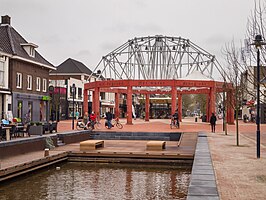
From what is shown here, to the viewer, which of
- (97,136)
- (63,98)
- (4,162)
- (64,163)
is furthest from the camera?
(63,98)

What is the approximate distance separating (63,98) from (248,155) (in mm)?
47157

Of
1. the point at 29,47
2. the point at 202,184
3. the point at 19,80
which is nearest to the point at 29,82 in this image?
the point at 19,80

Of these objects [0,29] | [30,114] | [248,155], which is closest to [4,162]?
[248,155]

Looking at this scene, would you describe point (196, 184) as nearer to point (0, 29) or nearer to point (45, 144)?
point (45, 144)

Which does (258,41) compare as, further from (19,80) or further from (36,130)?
(19,80)

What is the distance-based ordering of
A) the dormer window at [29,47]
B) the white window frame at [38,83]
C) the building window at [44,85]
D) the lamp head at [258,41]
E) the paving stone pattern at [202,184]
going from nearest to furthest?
the paving stone pattern at [202,184], the lamp head at [258,41], the dormer window at [29,47], the white window frame at [38,83], the building window at [44,85]

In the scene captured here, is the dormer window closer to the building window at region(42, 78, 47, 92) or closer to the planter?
the building window at region(42, 78, 47, 92)

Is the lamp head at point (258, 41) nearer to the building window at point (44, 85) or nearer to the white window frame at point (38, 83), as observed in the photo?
the white window frame at point (38, 83)

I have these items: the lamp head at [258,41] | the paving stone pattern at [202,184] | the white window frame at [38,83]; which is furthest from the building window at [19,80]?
the paving stone pattern at [202,184]

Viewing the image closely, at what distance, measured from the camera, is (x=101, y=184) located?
14.1 metres

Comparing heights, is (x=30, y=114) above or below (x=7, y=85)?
below

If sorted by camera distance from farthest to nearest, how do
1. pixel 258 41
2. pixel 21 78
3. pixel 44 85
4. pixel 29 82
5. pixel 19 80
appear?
1. pixel 44 85
2. pixel 29 82
3. pixel 21 78
4. pixel 19 80
5. pixel 258 41

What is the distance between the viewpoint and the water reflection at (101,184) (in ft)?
40.4

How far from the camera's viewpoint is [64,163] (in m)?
19.3
